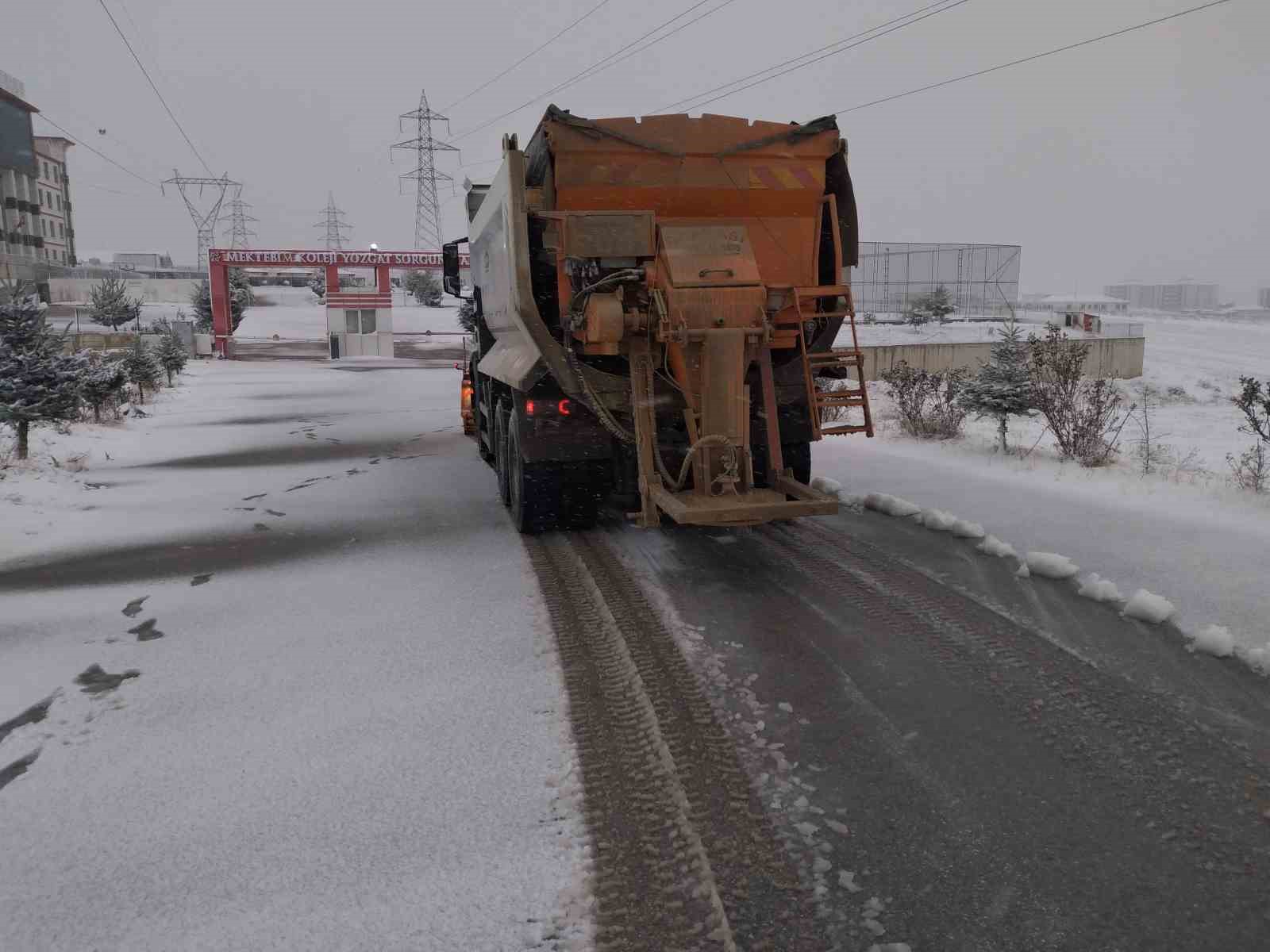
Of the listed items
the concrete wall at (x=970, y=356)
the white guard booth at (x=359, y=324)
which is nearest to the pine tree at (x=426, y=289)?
the white guard booth at (x=359, y=324)

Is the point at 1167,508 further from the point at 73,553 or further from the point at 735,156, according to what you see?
the point at 73,553

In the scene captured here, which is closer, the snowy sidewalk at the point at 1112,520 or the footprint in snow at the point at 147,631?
the footprint in snow at the point at 147,631

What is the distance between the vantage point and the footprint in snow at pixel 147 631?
16.6ft

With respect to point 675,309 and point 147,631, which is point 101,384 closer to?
point 147,631

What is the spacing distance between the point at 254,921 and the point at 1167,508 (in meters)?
7.36

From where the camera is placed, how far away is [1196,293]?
138 metres

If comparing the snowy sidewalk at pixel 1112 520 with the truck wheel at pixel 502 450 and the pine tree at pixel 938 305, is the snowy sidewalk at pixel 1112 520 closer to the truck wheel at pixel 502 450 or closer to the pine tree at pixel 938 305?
the truck wheel at pixel 502 450

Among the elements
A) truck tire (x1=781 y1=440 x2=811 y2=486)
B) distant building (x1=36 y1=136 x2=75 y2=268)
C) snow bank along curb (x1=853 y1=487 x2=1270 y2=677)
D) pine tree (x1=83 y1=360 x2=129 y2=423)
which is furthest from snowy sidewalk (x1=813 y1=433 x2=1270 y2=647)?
distant building (x1=36 y1=136 x2=75 y2=268)

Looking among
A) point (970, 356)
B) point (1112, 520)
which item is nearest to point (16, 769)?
point (1112, 520)

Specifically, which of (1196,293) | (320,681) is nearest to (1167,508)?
(320,681)

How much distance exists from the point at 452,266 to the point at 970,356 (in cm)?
1747

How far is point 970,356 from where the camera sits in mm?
24547

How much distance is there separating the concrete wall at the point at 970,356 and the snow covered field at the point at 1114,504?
903 cm

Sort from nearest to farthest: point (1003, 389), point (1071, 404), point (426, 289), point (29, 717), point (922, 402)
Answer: point (29, 717) → point (1071, 404) → point (1003, 389) → point (922, 402) → point (426, 289)
